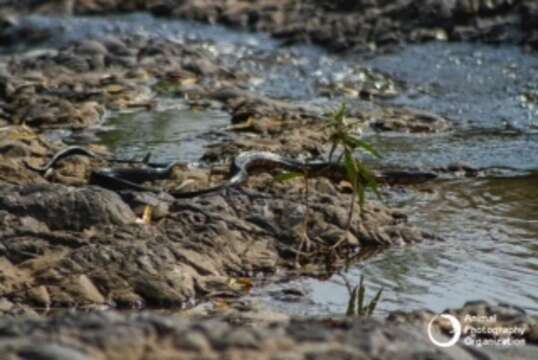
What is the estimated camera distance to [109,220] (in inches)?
234

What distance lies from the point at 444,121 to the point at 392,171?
2042 millimetres

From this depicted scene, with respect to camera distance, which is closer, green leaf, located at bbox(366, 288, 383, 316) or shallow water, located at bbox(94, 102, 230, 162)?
green leaf, located at bbox(366, 288, 383, 316)

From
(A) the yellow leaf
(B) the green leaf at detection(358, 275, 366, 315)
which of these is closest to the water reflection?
(A) the yellow leaf

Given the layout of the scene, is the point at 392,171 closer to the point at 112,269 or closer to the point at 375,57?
the point at 112,269

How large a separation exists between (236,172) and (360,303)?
2266 millimetres

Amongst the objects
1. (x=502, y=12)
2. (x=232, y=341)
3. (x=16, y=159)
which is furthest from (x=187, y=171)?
(x=502, y=12)

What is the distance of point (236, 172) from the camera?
7.25 metres

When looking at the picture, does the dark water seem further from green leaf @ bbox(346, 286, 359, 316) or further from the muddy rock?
the muddy rock

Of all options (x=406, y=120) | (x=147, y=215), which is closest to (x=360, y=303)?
(x=147, y=215)

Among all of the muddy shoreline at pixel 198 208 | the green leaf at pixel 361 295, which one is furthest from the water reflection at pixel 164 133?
the green leaf at pixel 361 295

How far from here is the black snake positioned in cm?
684

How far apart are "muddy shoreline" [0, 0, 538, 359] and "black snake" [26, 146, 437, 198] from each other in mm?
86

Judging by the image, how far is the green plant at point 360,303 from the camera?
4957 millimetres

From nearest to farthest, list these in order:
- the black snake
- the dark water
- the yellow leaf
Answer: the dark water, the yellow leaf, the black snake
